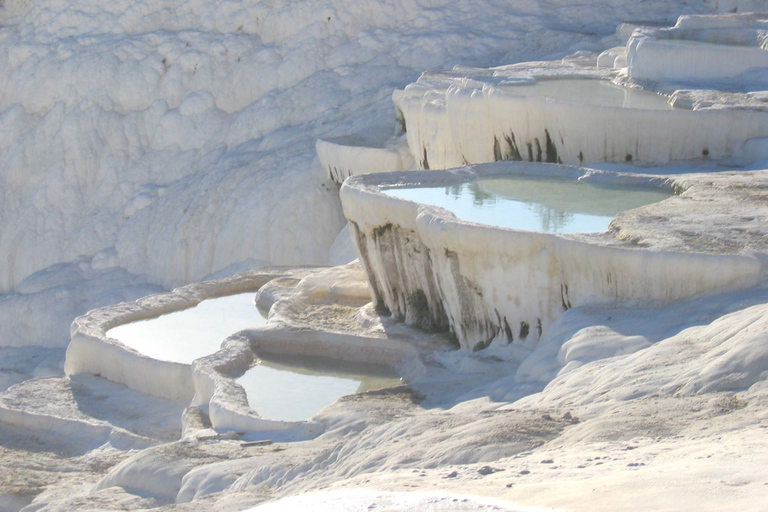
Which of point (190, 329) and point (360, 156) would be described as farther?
point (360, 156)

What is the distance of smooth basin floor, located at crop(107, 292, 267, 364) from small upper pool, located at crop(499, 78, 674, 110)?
3515 mm

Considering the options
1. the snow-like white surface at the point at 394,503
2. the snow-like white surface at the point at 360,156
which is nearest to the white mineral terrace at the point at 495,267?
the snow-like white surface at the point at 394,503

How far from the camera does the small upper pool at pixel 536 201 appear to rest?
297 inches

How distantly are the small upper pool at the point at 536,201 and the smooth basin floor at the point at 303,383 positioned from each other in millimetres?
1371

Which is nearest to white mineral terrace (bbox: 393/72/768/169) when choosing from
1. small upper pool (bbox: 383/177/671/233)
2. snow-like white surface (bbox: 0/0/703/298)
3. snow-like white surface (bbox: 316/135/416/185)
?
small upper pool (bbox: 383/177/671/233)

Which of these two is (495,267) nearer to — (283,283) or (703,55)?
(283,283)

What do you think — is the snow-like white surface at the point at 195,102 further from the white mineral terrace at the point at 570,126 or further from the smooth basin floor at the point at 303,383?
the smooth basin floor at the point at 303,383

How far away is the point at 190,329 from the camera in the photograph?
9.98 m

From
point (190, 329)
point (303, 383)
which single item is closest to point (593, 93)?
point (190, 329)

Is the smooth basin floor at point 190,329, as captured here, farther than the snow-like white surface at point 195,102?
No

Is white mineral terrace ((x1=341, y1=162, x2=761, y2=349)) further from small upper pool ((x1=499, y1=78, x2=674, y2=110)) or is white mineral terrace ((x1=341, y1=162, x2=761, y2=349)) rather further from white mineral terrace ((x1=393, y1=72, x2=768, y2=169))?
small upper pool ((x1=499, y1=78, x2=674, y2=110))

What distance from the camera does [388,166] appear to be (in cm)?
1470

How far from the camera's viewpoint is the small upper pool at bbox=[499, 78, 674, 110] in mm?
11143

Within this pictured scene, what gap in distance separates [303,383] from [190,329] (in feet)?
7.86
